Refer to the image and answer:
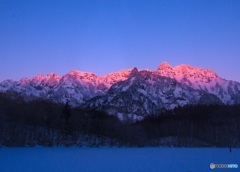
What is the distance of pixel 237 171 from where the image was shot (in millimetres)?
47875

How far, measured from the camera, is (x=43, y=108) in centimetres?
19388

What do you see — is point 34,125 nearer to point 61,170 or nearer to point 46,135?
point 46,135

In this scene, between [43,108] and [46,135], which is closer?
[46,135]

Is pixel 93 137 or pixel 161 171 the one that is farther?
pixel 93 137

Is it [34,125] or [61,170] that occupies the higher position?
[34,125]

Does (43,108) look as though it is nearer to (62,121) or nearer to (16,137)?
(62,121)

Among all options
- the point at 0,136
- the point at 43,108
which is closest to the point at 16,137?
the point at 0,136

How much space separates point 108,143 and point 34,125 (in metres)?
37.8

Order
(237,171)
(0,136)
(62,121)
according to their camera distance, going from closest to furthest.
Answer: (237,171) → (0,136) → (62,121)

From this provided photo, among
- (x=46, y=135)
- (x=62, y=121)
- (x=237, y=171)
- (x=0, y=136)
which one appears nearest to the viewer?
(x=237, y=171)

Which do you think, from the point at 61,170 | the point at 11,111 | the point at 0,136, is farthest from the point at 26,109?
the point at 61,170

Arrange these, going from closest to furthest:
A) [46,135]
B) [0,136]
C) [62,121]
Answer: [0,136] < [46,135] < [62,121]

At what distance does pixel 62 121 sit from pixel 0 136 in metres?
41.9

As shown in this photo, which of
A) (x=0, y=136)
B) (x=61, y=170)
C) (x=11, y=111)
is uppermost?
(x=11, y=111)
